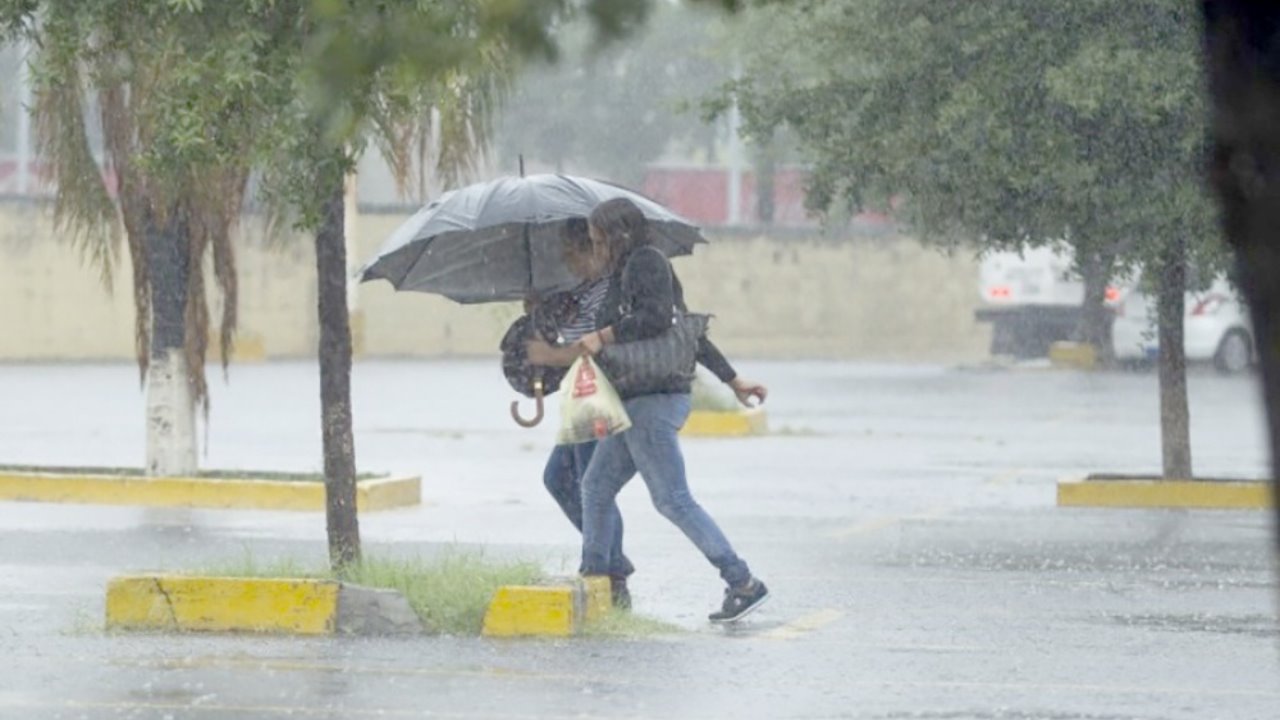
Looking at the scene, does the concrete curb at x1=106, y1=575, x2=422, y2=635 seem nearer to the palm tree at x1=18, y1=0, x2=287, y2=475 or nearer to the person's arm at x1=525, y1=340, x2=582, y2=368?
the person's arm at x1=525, y1=340, x2=582, y2=368

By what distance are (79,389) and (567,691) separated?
22629 millimetres

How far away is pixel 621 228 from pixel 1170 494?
7.85 meters

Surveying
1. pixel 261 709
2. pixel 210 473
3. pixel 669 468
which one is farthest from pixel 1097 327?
pixel 261 709

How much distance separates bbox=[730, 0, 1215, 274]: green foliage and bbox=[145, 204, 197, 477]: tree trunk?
4.28m

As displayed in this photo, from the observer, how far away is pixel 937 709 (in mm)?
8273

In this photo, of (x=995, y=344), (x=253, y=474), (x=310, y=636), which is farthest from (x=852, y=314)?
(x=310, y=636)

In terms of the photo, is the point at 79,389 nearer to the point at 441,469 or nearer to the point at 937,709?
the point at 441,469

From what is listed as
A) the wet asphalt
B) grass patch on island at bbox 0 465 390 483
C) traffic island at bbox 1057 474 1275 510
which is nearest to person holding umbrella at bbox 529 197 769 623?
the wet asphalt

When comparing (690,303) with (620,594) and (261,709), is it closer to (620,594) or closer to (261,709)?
(620,594)

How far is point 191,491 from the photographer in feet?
53.7

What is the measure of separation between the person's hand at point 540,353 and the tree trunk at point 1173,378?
719cm

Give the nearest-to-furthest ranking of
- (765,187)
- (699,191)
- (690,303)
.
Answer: (690,303), (765,187), (699,191)

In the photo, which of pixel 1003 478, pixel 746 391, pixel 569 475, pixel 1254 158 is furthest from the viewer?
pixel 1003 478

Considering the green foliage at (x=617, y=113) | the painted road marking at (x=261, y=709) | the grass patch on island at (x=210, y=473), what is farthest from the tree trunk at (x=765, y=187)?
the painted road marking at (x=261, y=709)
